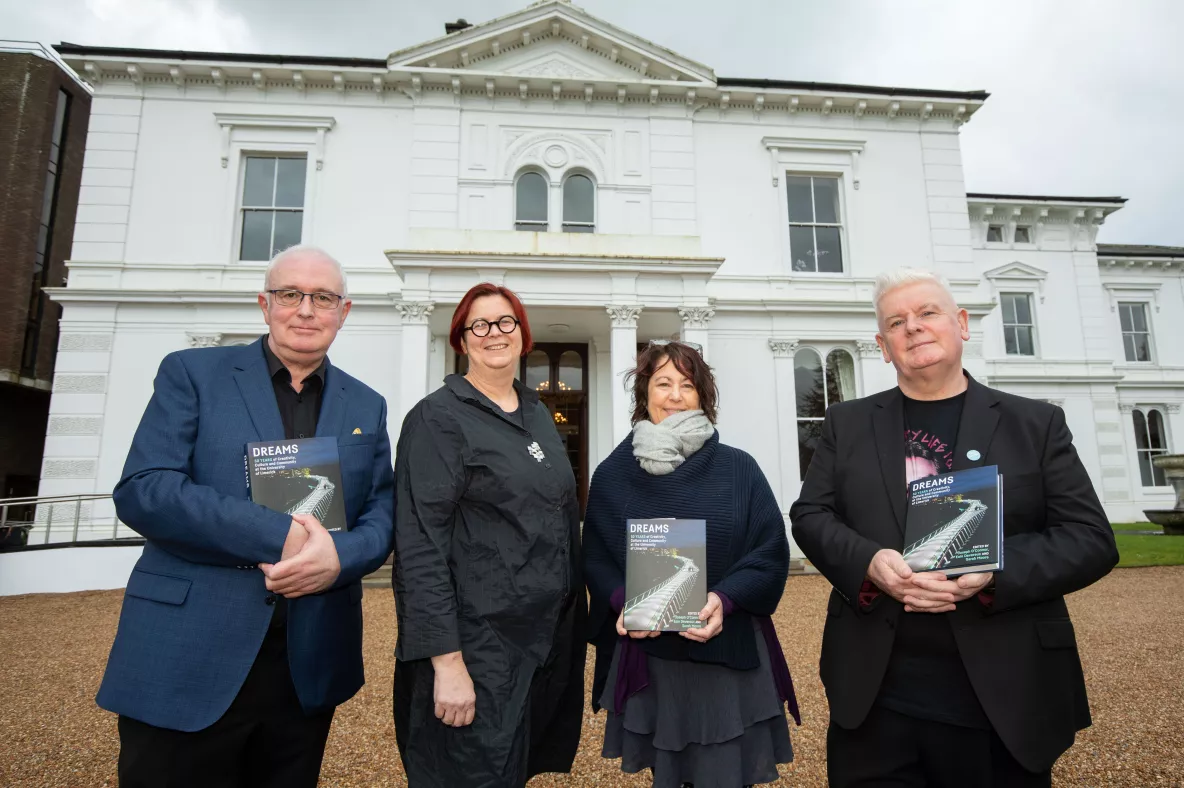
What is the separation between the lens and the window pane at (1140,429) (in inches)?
836

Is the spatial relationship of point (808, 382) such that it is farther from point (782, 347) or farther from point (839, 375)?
point (782, 347)

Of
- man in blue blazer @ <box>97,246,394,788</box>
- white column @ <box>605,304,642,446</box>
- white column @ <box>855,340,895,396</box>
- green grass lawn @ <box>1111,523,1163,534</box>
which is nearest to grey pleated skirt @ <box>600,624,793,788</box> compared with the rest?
man in blue blazer @ <box>97,246,394,788</box>

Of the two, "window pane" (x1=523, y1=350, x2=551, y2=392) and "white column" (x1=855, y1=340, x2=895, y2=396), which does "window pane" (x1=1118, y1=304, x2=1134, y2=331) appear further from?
"window pane" (x1=523, y1=350, x2=551, y2=392)

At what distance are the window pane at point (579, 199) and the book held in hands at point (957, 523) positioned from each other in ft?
39.0

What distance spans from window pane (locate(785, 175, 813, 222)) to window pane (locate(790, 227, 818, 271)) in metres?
0.32

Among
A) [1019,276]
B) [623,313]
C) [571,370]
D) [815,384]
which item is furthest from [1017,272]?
[623,313]

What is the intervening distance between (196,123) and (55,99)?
14.0m

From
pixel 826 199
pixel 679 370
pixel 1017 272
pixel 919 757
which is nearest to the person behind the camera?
pixel 919 757

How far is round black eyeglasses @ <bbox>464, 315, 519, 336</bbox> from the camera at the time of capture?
237cm

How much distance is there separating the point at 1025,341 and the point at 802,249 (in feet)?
35.6

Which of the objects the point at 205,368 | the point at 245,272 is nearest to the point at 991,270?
the point at 245,272

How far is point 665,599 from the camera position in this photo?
2.15 m

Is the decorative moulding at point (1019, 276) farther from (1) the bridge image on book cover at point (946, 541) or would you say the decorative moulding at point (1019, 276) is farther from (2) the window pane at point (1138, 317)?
(1) the bridge image on book cover at point (946, 541)

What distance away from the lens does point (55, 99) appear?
20797mm
